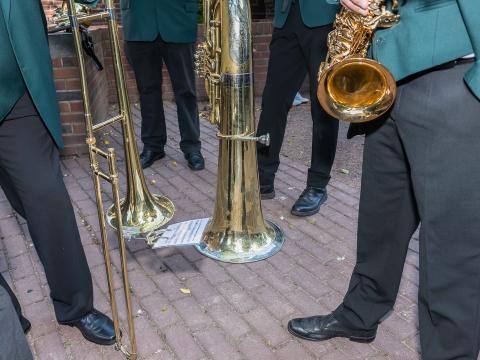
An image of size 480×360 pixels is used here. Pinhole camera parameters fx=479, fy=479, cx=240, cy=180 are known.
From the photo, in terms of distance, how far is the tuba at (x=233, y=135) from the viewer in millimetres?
2324

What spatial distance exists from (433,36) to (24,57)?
1418mm

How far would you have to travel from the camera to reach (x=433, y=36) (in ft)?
4.64

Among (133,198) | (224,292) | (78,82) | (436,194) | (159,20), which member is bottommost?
(224,292)

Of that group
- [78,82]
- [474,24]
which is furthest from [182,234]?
[78,82]

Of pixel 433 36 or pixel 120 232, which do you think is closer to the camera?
pixel 433 36

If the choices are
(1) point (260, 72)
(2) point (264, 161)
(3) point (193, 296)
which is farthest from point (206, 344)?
(1) point (260, 72)

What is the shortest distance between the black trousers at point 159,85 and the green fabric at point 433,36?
8.07 ft

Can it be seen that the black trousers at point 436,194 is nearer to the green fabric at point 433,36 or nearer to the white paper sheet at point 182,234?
the green fabric at point 433,36

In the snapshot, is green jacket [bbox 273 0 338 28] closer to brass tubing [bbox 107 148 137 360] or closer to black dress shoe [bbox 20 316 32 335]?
brass tubing [bbox 107 148 137 360]

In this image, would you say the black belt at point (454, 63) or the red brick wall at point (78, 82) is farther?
the red brick wall at point (78, 82)

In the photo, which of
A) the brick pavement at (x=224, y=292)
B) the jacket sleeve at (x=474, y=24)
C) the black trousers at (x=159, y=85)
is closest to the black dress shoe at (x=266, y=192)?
the brick pavement at (x=224, y=292)

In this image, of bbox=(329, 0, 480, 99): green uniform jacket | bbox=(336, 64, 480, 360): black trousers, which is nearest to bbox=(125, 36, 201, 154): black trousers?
bbox=(336, 64, 480, 360): black trousers

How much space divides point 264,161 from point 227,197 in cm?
86

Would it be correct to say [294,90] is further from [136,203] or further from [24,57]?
[24,57]
